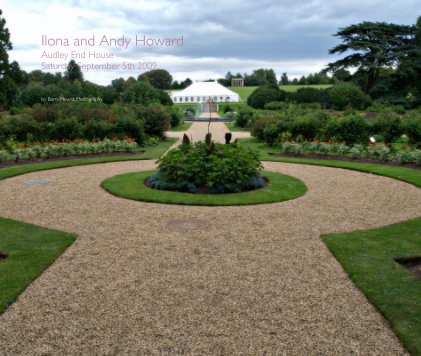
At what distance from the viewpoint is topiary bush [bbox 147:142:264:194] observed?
331 inches

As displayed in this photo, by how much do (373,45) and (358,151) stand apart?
100 ft

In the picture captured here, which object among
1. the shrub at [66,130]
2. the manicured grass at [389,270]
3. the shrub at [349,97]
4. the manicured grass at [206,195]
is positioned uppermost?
the shrub at [349,97]

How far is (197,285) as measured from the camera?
13.6 ft

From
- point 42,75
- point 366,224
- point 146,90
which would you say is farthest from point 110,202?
point 42,75

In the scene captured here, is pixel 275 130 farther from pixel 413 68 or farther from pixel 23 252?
pixel 413 68

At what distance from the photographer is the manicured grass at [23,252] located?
13.5 ft

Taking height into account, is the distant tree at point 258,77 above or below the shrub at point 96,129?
above

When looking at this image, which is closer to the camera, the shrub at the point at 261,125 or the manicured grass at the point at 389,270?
the manicured grass at the point at 389,270

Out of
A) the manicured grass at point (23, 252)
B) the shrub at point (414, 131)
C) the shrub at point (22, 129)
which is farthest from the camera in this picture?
the shrub at point (22, 129)

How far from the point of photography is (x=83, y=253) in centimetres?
506

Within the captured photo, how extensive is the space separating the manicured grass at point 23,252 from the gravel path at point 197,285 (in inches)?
5.1

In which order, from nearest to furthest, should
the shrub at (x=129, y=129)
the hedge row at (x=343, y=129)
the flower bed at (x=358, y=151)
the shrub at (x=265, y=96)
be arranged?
the flower bed at (x=358, y=151), the hedge row at (x=343, y=129), the shrub at (x=129, y=129), the shrub at (x=265, y=96)

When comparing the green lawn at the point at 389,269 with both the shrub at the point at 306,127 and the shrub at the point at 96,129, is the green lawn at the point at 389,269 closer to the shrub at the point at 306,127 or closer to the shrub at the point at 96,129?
the shrub at the point at 306,127

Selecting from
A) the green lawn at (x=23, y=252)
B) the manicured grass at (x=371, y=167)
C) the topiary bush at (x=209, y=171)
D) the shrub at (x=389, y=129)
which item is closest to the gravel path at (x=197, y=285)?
the green lawn at (x=23, y=252)
